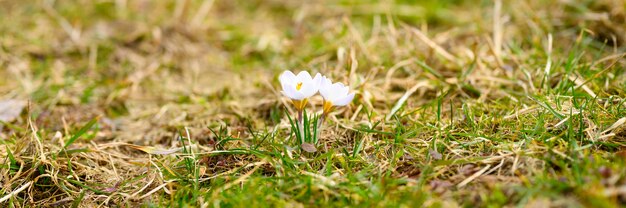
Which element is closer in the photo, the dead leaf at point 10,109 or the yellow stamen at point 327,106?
the yellow stamen at point 327,106

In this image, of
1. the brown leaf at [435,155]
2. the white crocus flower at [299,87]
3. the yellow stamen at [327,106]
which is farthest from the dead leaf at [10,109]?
the brown leaf at [435,155]

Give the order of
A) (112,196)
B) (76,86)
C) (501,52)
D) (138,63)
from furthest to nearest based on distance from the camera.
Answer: (138,63) → (76,86) → (501,52) → (112,196)

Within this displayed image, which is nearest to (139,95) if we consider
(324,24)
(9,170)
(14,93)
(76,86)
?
(76,86)

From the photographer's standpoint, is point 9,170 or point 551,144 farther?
point 9,170

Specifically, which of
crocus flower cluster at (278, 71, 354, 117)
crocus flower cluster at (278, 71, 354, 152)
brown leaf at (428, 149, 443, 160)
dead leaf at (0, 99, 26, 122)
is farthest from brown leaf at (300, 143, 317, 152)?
dead leaf at (0, 99, 26, 122)

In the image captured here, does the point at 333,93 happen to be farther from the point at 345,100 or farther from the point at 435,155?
the point at 435,155

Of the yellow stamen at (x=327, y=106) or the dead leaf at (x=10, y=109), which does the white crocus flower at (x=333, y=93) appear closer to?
Answer: the yellow stamen at (x=327, y=106)

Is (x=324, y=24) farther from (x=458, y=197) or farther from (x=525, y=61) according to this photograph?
(x=458, y=197)
